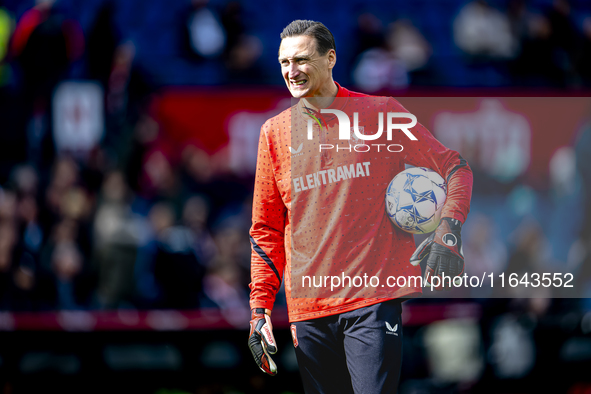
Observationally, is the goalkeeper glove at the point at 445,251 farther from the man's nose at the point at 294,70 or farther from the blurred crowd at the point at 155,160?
the blurred crowd at the point at 155,160

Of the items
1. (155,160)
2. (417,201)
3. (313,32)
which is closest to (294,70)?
(313,32)

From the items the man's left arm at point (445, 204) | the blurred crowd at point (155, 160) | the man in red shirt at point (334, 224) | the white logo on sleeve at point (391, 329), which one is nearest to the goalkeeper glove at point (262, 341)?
the man in red shirt at point (334, 224)

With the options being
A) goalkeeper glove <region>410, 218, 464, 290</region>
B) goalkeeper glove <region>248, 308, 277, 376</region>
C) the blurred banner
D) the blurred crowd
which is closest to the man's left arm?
goalkeeper glove <region>410, 218, 464, 290</region>

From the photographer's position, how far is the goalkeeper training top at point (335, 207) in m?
3.07

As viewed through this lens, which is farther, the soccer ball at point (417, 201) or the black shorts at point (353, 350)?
the soccer ball at point (417, 201)

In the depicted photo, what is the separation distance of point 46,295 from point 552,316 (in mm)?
4632

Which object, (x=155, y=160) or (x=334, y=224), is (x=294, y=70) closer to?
(x=334, y=224)

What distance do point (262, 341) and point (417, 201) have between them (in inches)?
40.2

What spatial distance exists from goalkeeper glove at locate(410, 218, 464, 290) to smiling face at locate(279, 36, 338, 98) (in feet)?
2.95

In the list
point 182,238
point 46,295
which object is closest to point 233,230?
point 182,238

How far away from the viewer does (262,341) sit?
319cm

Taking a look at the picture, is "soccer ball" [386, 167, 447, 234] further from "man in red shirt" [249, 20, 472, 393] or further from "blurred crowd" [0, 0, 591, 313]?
"blurred crowd" [0, 0, 591, 313]

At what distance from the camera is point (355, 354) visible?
2.98 m

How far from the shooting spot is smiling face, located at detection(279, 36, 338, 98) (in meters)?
3.07
